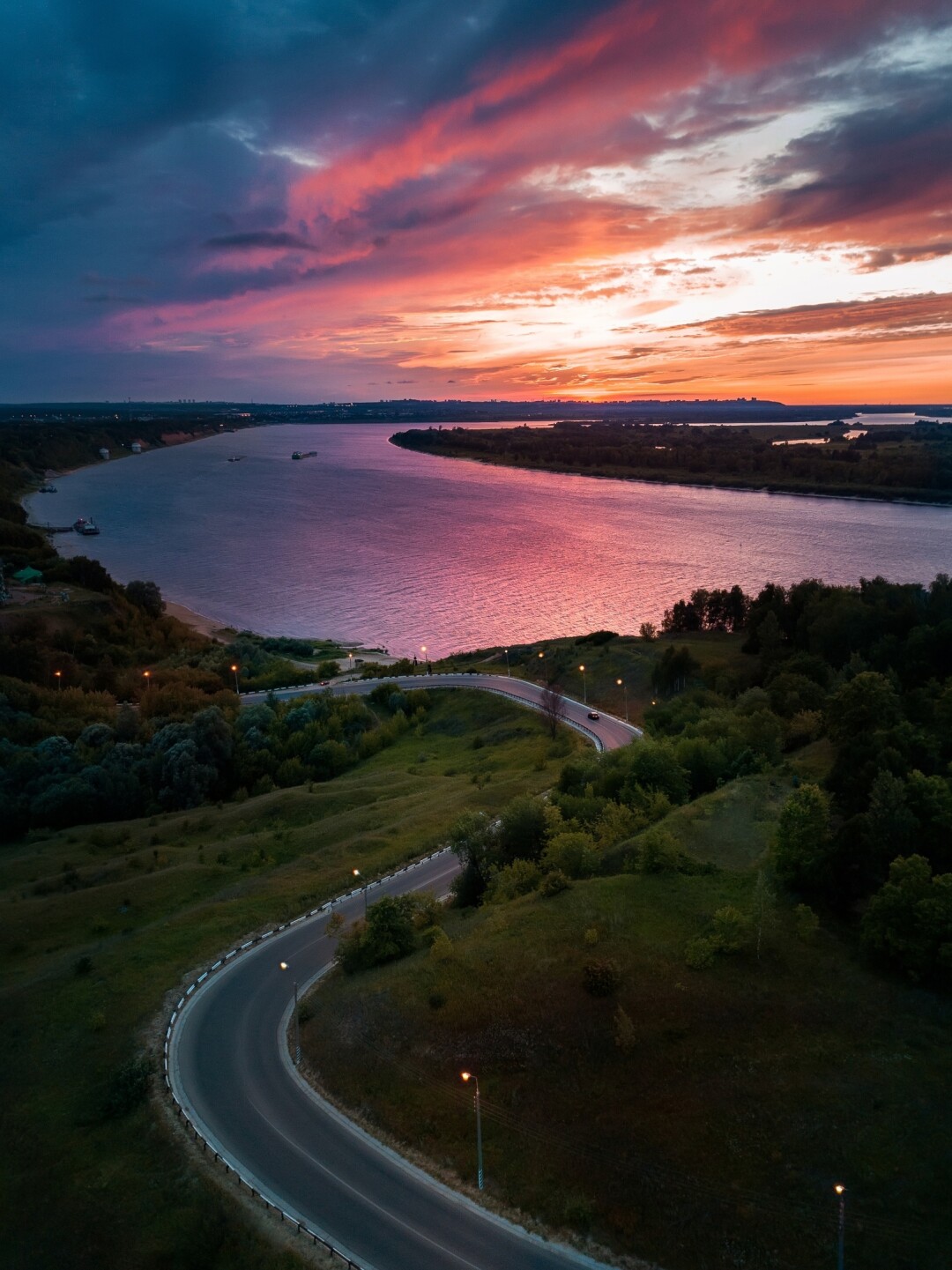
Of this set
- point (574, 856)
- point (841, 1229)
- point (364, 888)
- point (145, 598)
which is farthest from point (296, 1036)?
point (145, 598)

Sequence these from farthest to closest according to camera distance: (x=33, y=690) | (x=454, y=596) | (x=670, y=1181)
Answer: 1. (x=454, y=596)
2. (x=33, y=690)
3. (x=670, y=1181)

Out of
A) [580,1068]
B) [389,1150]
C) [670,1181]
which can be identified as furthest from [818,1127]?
[389,1150]

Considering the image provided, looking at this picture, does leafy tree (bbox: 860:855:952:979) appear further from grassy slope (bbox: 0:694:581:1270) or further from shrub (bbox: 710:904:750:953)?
grassy slope (bbox: 0:694:581:1270)

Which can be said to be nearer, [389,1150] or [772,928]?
[389,1150]

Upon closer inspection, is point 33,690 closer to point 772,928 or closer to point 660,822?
point 660,822

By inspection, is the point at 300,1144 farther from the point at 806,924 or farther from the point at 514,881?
the point at 806,924

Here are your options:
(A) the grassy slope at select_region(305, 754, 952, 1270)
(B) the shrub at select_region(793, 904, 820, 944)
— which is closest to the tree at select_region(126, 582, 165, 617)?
(A) the grassy slope at select_region(305, 754, 952, 1270)

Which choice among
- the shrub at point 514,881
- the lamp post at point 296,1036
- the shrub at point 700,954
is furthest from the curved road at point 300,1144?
the shrub at point 700,954
